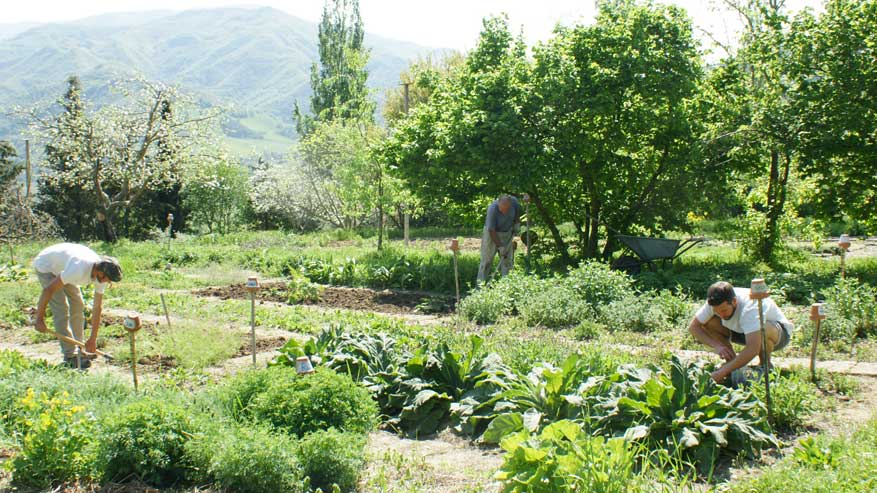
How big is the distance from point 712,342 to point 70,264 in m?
5.52

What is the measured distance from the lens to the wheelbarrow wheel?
11555mm

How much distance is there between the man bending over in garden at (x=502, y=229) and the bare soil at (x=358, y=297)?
0.92 meters

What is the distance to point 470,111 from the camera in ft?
39.0

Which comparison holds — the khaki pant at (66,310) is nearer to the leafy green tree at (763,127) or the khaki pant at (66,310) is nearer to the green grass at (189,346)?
the green grass at (189,346)

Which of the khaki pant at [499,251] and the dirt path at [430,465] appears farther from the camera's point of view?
the khaki pant at [499,251]

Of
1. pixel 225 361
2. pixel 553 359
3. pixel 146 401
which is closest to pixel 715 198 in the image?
pixel 553 359

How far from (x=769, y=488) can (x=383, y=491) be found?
6.29ft

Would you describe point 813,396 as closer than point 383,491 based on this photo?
No

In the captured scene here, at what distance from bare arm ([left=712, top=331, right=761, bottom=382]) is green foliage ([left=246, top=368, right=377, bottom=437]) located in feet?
7.76

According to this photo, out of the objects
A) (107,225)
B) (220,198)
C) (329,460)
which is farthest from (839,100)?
(220,198)

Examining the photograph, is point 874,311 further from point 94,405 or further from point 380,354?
point 94,405

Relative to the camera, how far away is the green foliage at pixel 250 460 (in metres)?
3.75

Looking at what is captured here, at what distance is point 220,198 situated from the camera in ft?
89.6

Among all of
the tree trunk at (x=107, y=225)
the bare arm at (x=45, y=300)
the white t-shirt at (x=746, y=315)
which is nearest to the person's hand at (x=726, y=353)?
the white t-shirt at (x=746, y=315)
